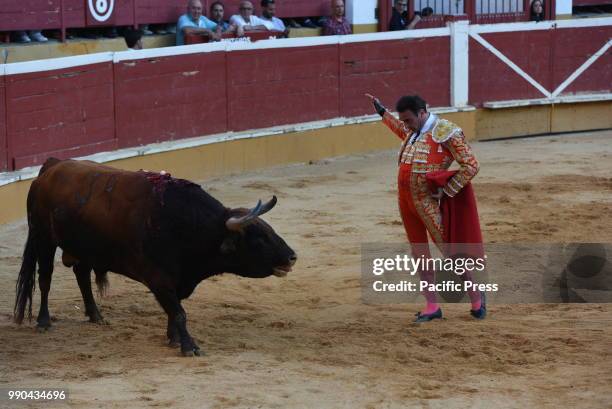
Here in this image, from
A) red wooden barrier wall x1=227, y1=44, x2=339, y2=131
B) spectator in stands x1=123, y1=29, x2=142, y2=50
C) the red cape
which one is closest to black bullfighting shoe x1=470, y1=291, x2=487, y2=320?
the red cape

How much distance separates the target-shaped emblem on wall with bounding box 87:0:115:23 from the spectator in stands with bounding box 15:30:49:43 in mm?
608

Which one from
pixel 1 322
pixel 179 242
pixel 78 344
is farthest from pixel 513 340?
pixel 1 322

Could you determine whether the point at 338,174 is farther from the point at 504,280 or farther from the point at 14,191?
the point at 504,280

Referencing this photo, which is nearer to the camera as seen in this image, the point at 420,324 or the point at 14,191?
the point at 420,324

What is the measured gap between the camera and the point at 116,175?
588 cm

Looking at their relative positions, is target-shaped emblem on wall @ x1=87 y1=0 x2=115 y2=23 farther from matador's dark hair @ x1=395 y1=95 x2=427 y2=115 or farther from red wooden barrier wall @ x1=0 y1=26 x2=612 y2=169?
matador's dark hair @ x1=395 y1=95 x2=427 y2=115

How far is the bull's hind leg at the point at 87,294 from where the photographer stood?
6.13m

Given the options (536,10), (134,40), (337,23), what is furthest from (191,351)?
(536,10)

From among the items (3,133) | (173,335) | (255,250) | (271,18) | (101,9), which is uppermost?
(101,9)

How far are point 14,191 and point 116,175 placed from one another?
294 cm

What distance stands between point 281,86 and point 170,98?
1399 mm

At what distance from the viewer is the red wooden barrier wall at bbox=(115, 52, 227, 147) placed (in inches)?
399

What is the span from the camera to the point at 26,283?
6086mm

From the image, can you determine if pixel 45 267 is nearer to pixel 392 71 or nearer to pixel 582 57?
pixel 392 71
